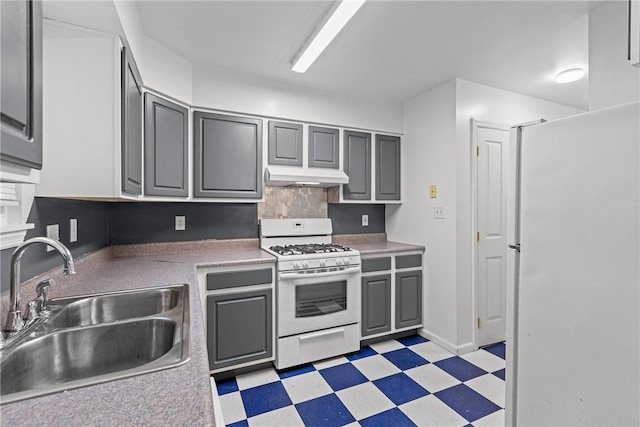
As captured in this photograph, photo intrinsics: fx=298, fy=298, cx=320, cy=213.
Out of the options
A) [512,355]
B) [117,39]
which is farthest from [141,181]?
[512,355]

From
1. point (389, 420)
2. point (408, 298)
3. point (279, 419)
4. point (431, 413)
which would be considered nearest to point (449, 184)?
point (408, 298)

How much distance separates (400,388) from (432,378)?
0.99 feet

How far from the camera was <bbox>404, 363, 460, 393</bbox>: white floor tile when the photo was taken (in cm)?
212

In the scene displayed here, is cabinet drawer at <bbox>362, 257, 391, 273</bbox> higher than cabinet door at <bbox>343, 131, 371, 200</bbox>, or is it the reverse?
cabinet door at <bbox>343, 131, 371, 200</bbox>

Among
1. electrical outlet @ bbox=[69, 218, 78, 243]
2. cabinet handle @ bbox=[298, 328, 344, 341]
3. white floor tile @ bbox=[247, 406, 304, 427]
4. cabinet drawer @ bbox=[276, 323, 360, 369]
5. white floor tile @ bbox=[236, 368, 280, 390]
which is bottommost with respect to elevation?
white floor tile @ bbox=[236, 368, 280, 390]

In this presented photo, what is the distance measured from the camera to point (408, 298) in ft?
9.54

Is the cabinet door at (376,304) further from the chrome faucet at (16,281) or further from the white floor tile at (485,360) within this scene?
the chrome faucet at (16,281)

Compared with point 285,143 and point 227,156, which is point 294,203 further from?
point 227,156

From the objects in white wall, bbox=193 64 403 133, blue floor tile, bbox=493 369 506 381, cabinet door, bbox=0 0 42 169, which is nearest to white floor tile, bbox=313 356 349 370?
blue floor tile, bbox=493 369 506 381

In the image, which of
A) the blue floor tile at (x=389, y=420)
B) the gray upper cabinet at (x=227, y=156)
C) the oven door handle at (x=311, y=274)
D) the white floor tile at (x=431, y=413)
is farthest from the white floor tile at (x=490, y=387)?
the gray upper cabinet at (x=227, y=156)

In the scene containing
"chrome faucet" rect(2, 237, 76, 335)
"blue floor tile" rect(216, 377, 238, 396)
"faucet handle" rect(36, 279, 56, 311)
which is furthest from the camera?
"blue floor tile" rect(216, 377, 238, 396)

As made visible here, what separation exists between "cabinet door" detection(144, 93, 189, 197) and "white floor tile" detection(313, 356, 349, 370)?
1739 millimetres

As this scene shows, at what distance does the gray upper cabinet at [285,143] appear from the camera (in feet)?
8.76

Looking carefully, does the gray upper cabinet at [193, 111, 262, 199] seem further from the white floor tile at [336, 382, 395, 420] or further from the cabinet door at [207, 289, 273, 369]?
the white floor tile at [336, 382, 395, 420]
